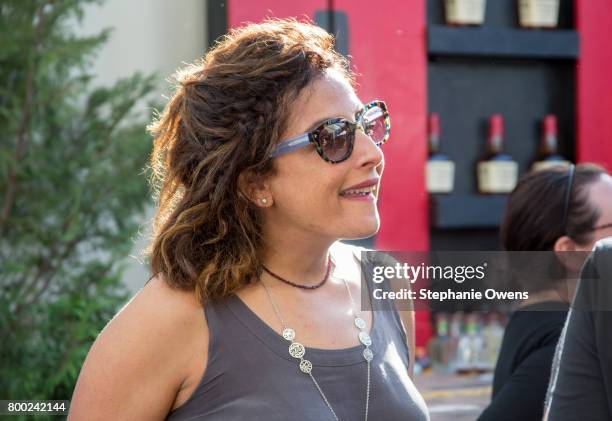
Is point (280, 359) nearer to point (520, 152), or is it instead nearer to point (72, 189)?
point (72, 189)

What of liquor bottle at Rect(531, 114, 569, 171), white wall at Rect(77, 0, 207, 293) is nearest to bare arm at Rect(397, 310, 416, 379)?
white wall at Rect(77, 0, 207, 293)

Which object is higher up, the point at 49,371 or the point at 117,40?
the point at 117,40

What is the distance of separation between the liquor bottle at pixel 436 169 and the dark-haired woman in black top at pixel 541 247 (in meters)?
2.74

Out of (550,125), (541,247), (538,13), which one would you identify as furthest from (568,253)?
(538,13)

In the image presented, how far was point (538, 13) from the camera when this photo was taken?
5176mm

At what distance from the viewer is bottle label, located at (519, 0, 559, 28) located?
517cm

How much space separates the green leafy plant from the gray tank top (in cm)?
179

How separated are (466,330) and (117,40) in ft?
7.48

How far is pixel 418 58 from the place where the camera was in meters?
4.90

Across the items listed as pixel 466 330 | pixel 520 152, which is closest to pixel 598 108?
pixel 520 152

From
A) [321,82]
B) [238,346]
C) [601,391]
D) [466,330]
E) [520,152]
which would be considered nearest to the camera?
[601,391]

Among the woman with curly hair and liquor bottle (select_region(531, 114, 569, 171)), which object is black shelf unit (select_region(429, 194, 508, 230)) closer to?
liquor bottle (select_region(531, 114, 569, 171))

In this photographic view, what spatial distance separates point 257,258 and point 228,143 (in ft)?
0.70

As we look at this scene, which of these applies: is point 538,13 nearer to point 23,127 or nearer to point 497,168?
point 497,168
